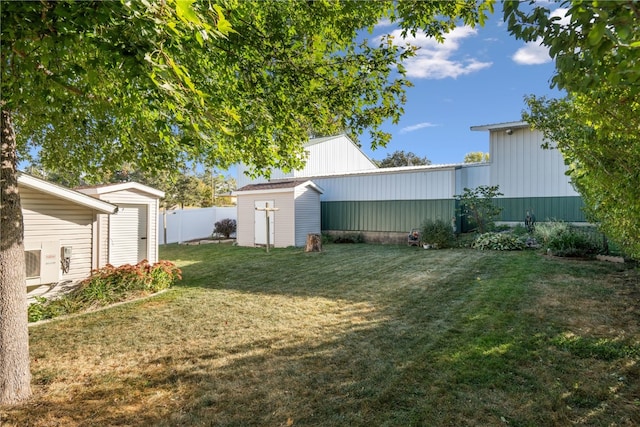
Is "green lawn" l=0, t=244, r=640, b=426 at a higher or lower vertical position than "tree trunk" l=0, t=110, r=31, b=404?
lower

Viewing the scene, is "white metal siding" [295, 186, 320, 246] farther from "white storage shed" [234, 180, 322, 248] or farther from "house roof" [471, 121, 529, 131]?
"house roof" [471, 121, 529, 131]

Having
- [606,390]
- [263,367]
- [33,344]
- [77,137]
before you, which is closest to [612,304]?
[606,390]

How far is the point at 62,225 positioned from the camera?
21.0ft

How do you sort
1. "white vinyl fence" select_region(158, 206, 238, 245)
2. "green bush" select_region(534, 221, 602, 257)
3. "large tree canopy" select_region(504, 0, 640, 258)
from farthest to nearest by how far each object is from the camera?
"white vinyl fence" select_region(158, 206, 238, 245) < "green bush" select_region(534, 221, 602, 257) < "large tree canopy" select_region(504, 0, 640, 258)

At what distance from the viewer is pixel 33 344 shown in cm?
450

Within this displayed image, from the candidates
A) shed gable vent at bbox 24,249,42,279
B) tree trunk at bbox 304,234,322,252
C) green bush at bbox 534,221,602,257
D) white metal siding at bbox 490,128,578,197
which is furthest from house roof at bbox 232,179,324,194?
shed gable vent at bbox 24,249,42,279

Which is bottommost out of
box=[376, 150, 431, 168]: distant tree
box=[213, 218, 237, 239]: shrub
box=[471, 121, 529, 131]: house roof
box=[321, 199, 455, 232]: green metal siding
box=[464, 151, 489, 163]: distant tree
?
box=[213, 218, 237, 239]: shrub

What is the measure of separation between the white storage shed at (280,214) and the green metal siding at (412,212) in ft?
3.87

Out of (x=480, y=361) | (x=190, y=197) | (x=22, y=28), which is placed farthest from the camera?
(x=190, y=197)

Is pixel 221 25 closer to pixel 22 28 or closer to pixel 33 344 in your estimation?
pixel 22 28

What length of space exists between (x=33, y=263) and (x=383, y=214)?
12.2 metres

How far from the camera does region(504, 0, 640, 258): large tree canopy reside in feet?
4.71

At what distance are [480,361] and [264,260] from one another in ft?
27.4

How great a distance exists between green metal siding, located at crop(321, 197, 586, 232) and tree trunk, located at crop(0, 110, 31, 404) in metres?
13.1
